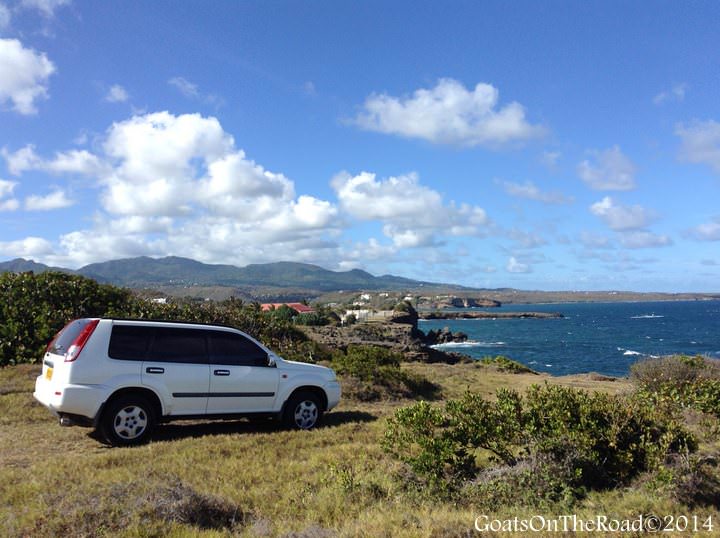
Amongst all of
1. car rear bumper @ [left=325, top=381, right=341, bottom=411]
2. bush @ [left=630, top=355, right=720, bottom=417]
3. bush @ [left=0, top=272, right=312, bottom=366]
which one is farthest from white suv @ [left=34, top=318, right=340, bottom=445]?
bush @ [left=0, top=272, right=312, bottom=366]

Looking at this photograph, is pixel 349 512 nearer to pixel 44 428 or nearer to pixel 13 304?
pixel 44 428

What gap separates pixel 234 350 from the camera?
9.23 metres

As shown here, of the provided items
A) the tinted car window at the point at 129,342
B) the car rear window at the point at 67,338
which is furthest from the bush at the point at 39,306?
the tinted car window at the point at 129,342

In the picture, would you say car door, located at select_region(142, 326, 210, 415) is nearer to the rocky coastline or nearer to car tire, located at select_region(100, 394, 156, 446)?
car tire, located at select_region(100, 394, 156, 446)

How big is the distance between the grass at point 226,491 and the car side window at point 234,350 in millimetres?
1166

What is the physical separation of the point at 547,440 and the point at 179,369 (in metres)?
5.32

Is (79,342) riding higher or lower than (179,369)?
higher

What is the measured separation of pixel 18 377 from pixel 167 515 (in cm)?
1038

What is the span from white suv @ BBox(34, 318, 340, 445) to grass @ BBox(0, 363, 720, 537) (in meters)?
0.46

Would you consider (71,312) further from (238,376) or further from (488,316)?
(488,316)

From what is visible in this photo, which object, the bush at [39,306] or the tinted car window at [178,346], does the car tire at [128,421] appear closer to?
the tinted car window at [178,346]

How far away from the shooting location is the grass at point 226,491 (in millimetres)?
4871

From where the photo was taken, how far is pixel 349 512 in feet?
18.2

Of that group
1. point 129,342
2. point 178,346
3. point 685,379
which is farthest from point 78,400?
point 685,379
